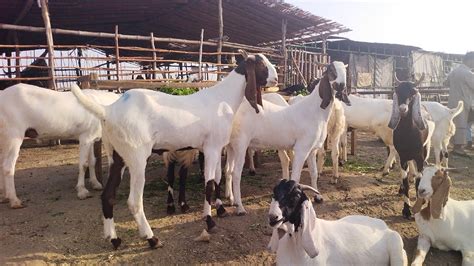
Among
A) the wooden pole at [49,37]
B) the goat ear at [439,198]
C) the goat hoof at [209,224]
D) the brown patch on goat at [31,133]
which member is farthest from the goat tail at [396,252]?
the wooden pole at [49,37]

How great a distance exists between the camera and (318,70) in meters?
→ 18.2

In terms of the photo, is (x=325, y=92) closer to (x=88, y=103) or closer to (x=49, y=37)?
(x=88, y=103)

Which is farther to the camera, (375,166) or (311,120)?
(375,166)

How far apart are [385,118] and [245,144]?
4577mm

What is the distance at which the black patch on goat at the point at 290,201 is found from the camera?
3307 mm

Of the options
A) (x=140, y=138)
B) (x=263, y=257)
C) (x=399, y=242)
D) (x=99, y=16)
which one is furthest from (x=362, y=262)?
(x=99, y=16)

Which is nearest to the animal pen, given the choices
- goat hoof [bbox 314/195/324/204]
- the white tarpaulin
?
goat hoof [bbox 314/195/324/204]

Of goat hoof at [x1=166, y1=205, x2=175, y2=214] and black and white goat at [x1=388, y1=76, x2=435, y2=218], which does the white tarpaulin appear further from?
goat hoof at [x1=166, y1=205, x2=175, y2=214]

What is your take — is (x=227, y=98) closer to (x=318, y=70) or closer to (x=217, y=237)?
(x=217, y=237)

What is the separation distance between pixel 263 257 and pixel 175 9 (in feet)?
40.4

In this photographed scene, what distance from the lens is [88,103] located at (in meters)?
4.37

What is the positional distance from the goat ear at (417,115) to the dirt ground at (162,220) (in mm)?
1463

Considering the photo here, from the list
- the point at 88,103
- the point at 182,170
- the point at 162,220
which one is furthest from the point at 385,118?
the point at 88,103

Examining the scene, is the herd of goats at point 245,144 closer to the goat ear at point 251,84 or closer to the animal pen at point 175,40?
the goat ear at point 251,84
